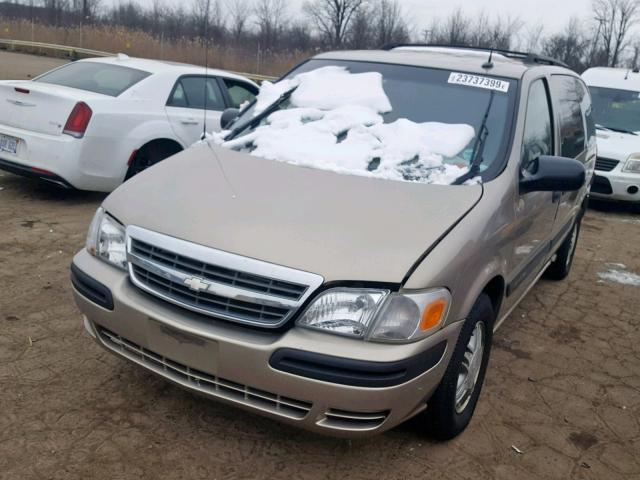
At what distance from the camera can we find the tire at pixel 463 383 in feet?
9.00

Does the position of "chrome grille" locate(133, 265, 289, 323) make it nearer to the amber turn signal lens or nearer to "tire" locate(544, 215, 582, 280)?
the amber turn signal lens

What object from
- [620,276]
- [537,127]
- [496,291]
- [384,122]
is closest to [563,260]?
[620,276]

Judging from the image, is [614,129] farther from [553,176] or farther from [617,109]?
[553,176]

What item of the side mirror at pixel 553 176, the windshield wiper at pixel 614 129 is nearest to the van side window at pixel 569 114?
the side mirror at pixel 553 176

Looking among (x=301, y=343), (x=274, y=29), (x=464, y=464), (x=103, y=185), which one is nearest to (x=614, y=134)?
(x=103, y=185)

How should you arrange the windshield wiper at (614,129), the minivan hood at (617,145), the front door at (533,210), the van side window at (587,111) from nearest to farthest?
the front door at (533,210) → the van side window at (587,111) → the minivan hood at (617,145) → the windshield wiper at (614,129)

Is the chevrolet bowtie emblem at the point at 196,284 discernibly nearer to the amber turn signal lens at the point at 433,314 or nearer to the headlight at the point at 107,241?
the headlight at the point at 107,241

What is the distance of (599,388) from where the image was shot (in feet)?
12.2

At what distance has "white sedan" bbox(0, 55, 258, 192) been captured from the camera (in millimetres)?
5867

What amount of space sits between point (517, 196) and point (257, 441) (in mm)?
1776

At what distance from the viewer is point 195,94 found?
7129 millimetres

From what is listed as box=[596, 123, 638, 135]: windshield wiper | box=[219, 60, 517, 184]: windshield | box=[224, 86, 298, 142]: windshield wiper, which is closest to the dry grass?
box=[596, 123, 638, 135]: windshield wiper

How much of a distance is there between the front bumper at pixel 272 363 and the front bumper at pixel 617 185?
693cm

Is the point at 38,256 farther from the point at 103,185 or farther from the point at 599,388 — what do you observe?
the point at 599,388
